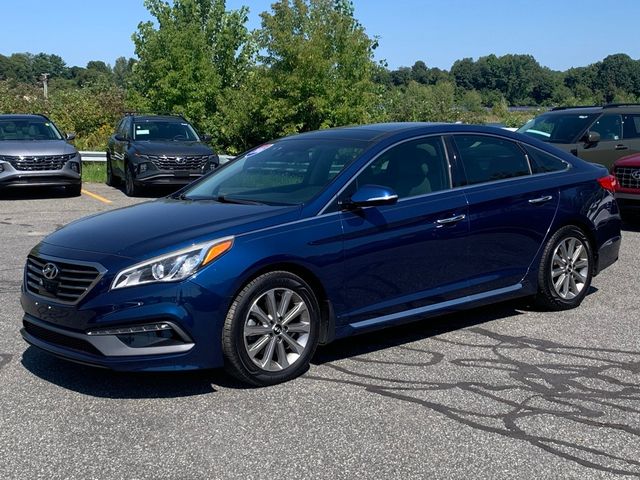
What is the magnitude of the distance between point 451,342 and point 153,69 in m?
25.4

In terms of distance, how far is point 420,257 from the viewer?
608 centimetres

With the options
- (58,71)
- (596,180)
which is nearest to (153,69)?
(596,180)

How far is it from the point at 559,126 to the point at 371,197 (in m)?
10.3

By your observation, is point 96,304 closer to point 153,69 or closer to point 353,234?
point 353,234

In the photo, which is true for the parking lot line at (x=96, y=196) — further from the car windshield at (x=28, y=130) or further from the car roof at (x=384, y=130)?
the car roof at (x=384, y=130)

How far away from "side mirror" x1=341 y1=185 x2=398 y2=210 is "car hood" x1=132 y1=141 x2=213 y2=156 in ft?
38.9

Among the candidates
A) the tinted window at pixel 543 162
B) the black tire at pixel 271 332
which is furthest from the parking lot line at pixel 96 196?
the black tire at pixel 271 332

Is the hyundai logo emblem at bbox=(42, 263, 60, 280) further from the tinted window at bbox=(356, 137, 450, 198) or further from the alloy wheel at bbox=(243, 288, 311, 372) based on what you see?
the tinted window at bbox=(356, 137, 450, 198)

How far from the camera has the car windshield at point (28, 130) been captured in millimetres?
17312

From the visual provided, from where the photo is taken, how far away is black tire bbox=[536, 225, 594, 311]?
7082 mm

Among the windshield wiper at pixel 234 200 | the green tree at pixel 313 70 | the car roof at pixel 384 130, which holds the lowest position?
the windshield wiper at pixel 234 200

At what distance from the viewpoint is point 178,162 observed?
17109mm

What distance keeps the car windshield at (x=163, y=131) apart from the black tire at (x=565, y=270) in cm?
1225

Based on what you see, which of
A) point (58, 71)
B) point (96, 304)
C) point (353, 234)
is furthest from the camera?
point (58, 71)
